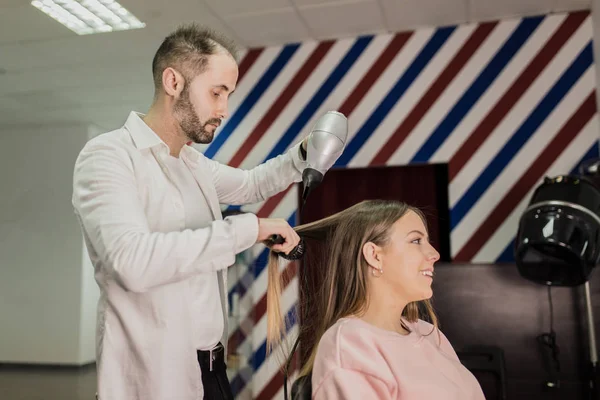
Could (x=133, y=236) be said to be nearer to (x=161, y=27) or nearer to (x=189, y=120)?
(x=189, y=120)

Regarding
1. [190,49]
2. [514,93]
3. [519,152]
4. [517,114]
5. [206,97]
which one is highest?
[514,93]

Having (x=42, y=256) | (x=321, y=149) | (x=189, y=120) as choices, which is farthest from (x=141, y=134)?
(x=42, y=256)

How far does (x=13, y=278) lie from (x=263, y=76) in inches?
165

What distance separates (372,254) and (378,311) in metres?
0.15

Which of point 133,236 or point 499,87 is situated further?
point 499,87

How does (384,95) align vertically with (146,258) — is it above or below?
above

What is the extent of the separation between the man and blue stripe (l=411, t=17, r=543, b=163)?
94.9 inches

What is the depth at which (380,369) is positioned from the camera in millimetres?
1275

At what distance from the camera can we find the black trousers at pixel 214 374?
4.58ft

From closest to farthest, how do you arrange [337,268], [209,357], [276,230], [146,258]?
[146,258] → [276,230] → [209,357] → [337,268]

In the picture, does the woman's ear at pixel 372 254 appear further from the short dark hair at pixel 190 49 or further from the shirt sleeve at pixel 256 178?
the short dark hair at pixel 190 49

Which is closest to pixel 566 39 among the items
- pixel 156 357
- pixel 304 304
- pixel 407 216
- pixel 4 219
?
pixel 407 216

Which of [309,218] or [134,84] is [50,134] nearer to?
[134,84]

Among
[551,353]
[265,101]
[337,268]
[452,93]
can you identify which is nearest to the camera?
[337,268]
